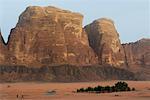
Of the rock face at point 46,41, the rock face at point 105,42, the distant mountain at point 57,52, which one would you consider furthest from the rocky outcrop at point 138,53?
the rock face at point 46,41

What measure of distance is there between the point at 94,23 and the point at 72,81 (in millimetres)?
32960

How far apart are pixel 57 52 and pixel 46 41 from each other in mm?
4332

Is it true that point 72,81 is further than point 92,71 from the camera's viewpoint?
No

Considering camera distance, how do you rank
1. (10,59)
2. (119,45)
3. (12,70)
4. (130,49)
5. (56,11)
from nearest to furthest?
(12,70), (10,59), (56,11), (119,45), (130,49)

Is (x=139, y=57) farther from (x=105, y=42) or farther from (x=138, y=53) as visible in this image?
(x=105, y=42)

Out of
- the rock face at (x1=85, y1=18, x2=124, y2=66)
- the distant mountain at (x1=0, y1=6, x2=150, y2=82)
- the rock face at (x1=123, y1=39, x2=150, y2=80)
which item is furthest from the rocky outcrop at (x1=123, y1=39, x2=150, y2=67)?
the distant mountain at (x1=0, y1=6, x2=150, y2=82)

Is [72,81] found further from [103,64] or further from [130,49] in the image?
[130,49]

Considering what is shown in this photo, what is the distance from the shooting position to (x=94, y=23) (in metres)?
126

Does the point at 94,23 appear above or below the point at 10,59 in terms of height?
above

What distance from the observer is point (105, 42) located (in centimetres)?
11950

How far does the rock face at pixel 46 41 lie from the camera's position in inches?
4168

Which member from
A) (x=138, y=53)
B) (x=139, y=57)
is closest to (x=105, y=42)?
(x=139, y=57)

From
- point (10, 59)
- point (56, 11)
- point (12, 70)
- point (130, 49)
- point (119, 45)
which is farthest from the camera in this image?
point (130, 49)

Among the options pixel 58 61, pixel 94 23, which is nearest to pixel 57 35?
pixel 58 61
